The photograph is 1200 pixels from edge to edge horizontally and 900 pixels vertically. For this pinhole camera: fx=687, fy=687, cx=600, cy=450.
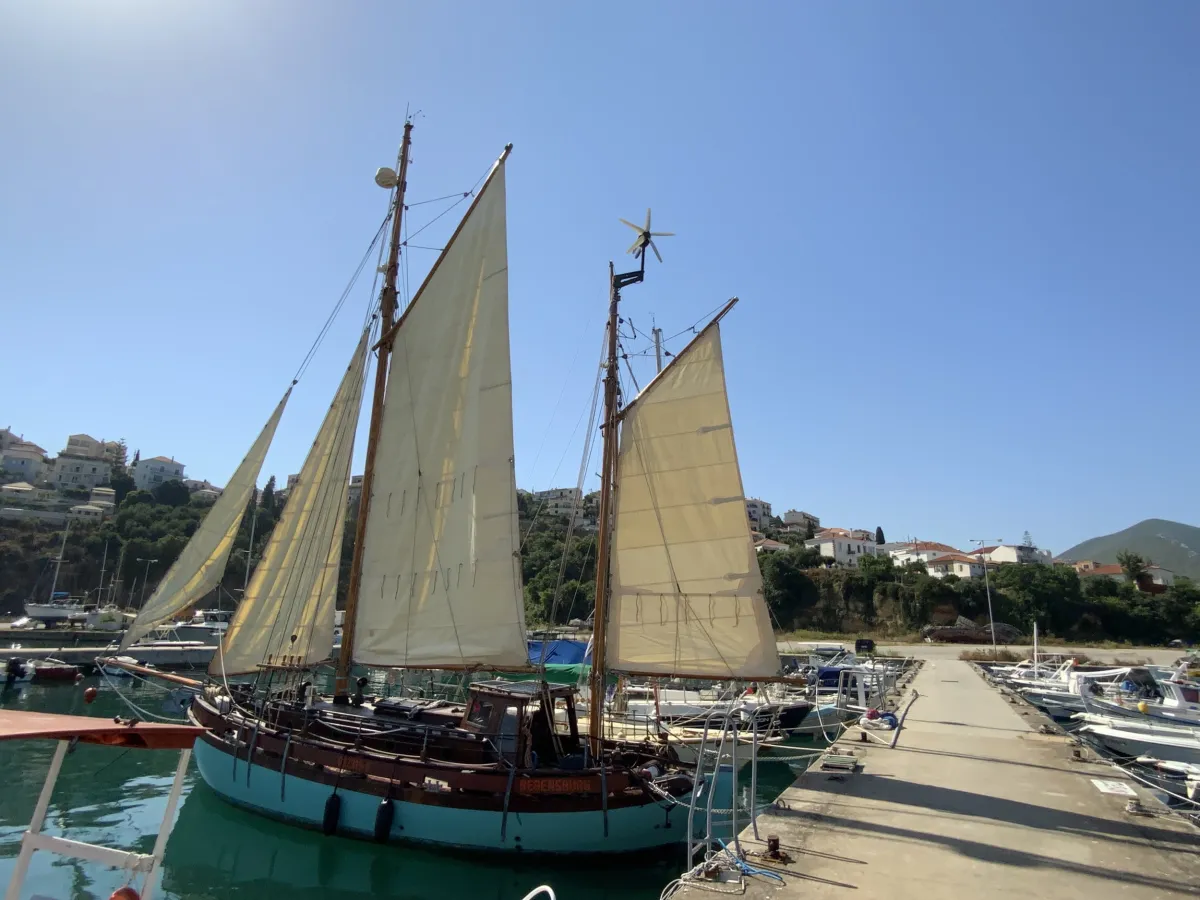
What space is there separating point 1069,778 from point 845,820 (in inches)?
252

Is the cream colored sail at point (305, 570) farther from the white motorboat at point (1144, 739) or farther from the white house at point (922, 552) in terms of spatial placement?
the white house at point (922, 552)

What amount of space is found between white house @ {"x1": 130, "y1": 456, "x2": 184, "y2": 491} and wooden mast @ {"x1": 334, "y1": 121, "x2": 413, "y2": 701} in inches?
6110

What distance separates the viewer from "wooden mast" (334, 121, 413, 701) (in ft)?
61.1

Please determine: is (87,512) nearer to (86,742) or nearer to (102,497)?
(102,497)

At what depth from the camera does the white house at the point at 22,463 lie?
145000 mm

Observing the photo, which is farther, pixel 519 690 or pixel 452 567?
pixel 452 567

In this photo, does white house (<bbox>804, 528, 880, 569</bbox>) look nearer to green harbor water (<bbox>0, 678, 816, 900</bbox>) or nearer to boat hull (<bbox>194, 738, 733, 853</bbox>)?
boat hull (<bbox>194, 738, 733, 853</bbox>)

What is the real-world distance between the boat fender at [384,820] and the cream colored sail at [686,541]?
7.15m

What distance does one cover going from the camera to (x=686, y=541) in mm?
19688

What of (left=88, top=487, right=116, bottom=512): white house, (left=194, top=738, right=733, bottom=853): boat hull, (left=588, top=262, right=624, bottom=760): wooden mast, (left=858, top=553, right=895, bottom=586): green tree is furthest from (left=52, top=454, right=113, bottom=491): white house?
(left=194, top=738, right=733, bottom=853): boat hull

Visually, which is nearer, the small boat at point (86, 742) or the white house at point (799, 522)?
the small boat at point (86, 742)

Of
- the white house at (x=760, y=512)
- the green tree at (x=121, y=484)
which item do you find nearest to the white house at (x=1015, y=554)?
the white house at (x=760, y=512)

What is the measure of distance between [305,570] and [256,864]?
291 inches

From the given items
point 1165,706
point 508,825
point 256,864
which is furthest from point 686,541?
point 1165,706
